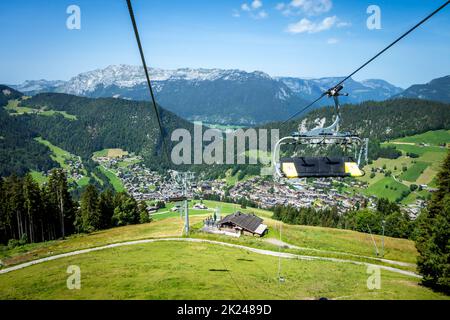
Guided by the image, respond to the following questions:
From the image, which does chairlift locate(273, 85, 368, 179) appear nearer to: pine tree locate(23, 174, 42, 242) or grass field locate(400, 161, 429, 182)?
pine tree locate(23, 174, 42, 242)

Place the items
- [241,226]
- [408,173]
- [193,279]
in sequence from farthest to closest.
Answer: [408,173], [241,226], [193,279]

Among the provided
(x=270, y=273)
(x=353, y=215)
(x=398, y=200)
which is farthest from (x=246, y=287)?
(x=398, y=200)

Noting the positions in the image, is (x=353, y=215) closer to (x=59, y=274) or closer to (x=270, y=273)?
(x=270, y=273)

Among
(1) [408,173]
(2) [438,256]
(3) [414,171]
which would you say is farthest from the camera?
(1) [408,173]

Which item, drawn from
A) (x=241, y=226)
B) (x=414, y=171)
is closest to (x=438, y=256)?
(x=241, y=226)

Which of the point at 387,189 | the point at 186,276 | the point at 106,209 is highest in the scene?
the point at 186,276

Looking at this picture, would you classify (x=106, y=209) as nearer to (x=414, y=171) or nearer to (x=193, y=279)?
(x=193, y=279)

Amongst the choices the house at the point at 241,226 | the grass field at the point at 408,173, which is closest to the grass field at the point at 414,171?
the grass field at the point at 408,173

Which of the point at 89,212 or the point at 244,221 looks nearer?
the point at 89,212

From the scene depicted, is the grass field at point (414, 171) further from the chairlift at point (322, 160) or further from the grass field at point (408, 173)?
the chairlift at point (322, 160)
